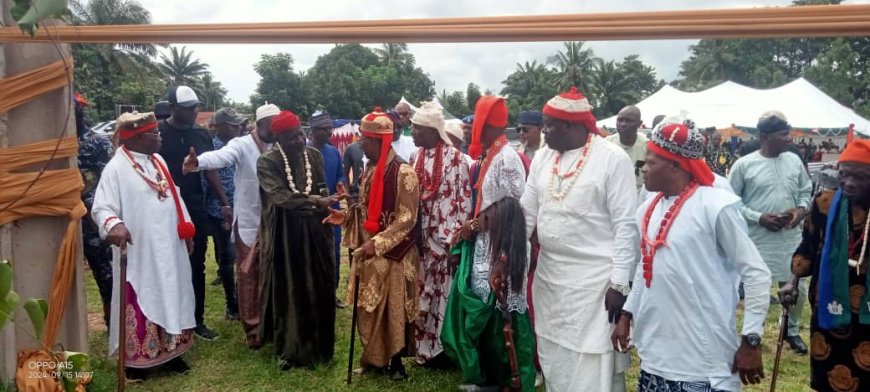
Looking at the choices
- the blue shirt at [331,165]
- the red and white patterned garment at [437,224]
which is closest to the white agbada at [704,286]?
the red and white patterned garment at [437,224]

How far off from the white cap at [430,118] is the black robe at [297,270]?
1027mm

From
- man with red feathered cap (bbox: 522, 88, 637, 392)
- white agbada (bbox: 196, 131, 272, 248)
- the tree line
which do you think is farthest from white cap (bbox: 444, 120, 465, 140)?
the tree line

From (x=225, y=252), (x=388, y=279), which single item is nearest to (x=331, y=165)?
(x=225, y=252)

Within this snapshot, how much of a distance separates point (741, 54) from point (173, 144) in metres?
66.6

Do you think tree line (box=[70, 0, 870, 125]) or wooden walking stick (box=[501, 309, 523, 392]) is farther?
tree line (box=[70, 0, 870, 125])

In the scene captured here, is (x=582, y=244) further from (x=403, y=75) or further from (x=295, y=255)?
(x=403, y=75)

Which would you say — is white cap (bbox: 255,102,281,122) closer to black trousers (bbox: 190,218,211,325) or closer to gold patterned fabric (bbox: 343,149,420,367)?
black trousers (bbox: 190,218,211,325)

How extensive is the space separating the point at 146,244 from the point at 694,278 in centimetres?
379

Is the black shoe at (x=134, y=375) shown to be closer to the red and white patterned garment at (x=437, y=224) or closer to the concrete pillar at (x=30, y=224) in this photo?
the concrete pillar at (x=30, y=224)

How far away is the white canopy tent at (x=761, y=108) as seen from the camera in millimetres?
19547

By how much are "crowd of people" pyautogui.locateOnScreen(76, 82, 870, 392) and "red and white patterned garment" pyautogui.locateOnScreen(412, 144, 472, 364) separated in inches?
0.6

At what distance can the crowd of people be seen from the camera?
298cm

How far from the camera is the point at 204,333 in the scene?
19.5ft

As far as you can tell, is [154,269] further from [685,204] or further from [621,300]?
[685,204]
